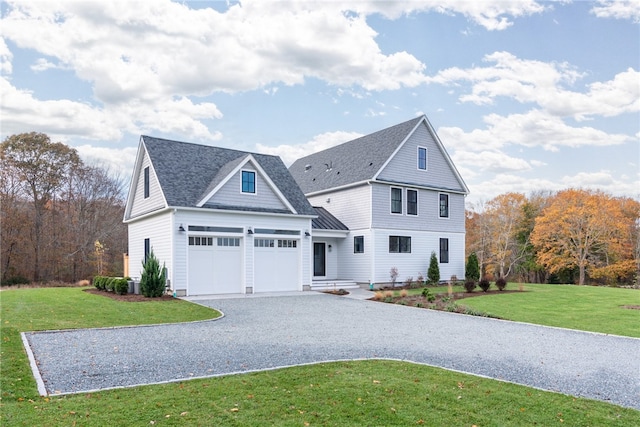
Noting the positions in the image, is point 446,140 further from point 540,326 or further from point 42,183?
point 42,183

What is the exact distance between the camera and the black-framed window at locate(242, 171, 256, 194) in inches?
790

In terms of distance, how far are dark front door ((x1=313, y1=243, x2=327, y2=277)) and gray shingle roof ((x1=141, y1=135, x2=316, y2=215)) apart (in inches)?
156

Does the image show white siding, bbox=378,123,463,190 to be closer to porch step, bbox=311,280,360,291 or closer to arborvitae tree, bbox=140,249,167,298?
porch step, bbox=311,280,360,291

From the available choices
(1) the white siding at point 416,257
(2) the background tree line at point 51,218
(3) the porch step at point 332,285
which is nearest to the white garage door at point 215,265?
(3) the porch step at point 332,285

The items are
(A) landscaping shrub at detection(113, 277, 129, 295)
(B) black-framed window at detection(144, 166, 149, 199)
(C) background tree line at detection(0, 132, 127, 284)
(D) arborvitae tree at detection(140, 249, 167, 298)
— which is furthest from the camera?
(C) background tree line at detection(0, 132, 127, 284)

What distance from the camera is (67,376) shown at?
21.7 feet

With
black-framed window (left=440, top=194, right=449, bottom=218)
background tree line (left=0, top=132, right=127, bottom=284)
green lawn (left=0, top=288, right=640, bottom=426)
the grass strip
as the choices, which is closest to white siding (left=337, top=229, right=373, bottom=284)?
black-framed window (left=440, top=194, right=449, bottom=218)

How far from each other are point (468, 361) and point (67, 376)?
631 centimetres

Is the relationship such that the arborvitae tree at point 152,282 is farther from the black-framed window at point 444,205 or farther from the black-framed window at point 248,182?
the black-framed window at point 444,205

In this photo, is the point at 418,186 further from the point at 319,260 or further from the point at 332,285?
the point at 332,285

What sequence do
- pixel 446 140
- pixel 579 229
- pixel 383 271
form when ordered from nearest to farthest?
pixel 383 271 < pixel 446 140 < pixel 579 229

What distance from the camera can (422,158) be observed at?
26047mm

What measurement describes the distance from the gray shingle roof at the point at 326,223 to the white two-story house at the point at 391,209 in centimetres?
8

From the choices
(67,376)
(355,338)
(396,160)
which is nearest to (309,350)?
(355,338)
